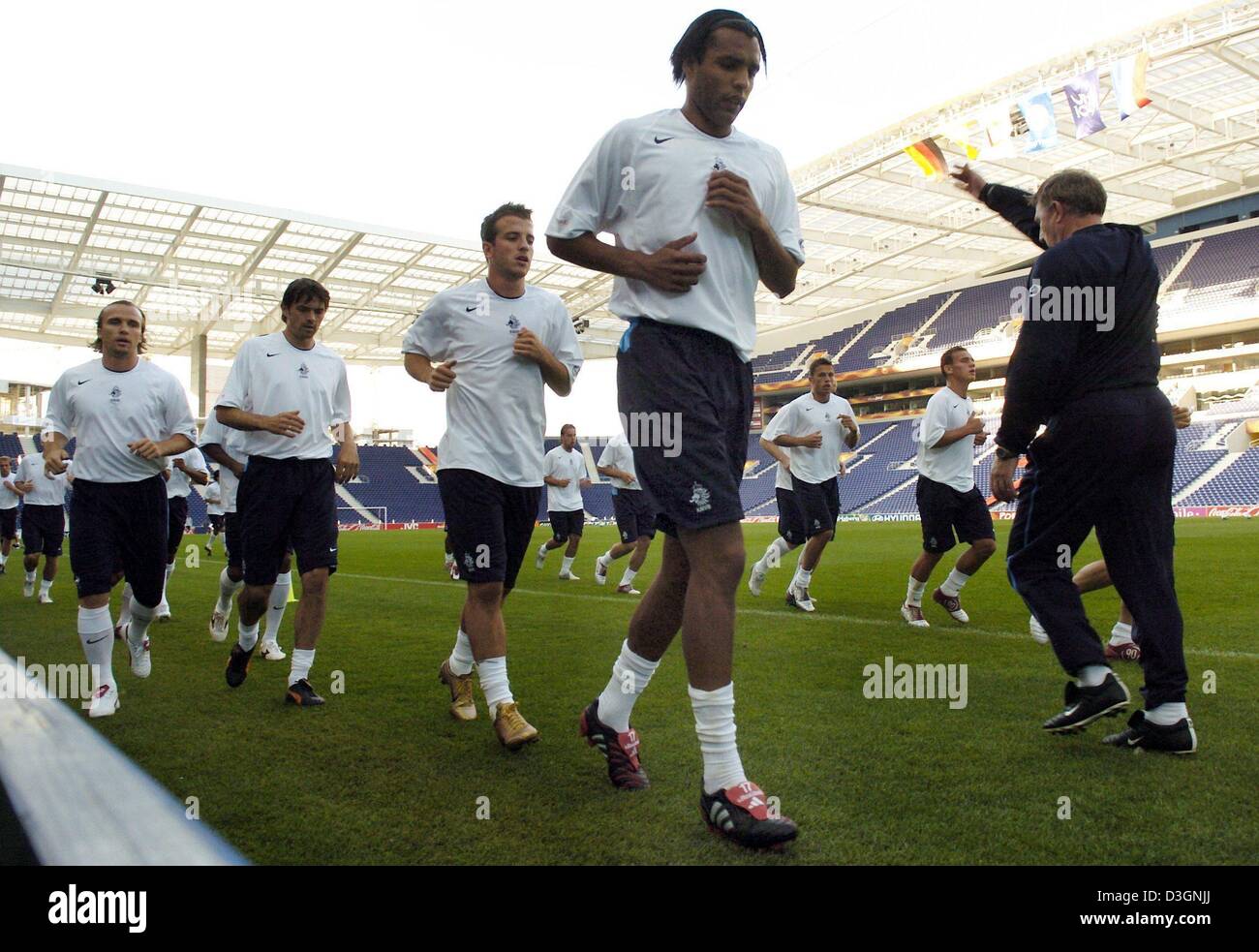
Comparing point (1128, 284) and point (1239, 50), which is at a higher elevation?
point (1239, 50)

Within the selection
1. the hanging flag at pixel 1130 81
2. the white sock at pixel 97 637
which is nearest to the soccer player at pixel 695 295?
the white sock at pixel 97 637

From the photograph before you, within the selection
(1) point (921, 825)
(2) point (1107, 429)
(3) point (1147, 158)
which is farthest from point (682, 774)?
(3) point (1147, 158)

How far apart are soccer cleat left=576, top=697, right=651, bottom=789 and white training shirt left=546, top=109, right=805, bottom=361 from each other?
1.26 m

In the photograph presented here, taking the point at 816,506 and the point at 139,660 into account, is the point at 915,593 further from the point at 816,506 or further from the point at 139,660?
the point at 139,660

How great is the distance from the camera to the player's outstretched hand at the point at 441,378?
3988 millimetres

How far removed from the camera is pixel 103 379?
15.6ft

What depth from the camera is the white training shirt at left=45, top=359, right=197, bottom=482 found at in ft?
15.0

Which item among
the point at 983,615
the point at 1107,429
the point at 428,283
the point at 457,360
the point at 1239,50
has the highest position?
the point at 1239,50

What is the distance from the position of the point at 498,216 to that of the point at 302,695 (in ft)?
7.91

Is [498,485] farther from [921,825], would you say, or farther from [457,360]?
[921,825]

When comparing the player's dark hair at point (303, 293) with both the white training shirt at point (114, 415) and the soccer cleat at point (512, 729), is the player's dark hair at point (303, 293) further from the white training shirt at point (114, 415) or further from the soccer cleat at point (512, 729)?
the soccer cleat at point (512, 729)

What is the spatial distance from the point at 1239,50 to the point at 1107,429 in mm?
27261

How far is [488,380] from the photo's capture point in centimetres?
406

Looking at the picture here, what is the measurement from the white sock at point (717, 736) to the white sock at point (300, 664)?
8.56 ft
